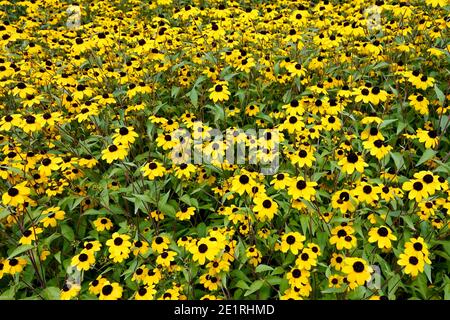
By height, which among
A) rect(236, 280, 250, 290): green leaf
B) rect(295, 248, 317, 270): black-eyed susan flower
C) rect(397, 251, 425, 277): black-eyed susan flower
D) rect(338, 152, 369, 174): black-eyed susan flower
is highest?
rect(338, 152, 369, 174): black-eyed susan flower

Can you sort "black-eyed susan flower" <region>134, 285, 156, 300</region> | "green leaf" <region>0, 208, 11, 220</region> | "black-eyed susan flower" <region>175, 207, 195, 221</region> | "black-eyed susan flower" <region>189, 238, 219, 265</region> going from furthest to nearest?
"black-eyed susan flower" <region>175, 207, 195, 221</region>
"green leaf" <region>0, 208, 11, 220</region>
"black-eyed susan flower" <region>189, 238, 219, 265</region>
"black-eyed susan flower" <region>134, 285, 156, 300</region>

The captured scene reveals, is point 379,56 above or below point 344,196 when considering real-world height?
above

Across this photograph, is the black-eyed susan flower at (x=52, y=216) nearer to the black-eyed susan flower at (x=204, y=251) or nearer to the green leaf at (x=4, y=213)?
the green leaf at (x=4, y=213)

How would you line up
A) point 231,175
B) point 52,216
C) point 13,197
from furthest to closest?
point 231,175
point 52,216
point 13,197

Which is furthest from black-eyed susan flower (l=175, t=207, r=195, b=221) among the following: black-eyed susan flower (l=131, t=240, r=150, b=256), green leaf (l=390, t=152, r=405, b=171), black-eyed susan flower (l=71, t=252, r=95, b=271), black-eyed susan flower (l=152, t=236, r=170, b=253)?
green leaf (l=390, t=152, r=405, b=171)

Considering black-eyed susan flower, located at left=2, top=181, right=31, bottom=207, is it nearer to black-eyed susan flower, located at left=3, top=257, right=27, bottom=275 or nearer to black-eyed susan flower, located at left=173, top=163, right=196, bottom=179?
black-eyed susan flower, located at left=3, top=257, right=27, bottom=275

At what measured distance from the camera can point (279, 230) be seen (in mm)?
3990

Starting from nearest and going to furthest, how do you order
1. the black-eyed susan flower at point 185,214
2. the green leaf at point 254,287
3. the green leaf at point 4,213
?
the green leaf at point 254,287 < the green leaf at point 4,213 < the black-eyed susan flower at point 185,214

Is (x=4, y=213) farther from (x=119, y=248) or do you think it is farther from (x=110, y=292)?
(x=110, y=292)

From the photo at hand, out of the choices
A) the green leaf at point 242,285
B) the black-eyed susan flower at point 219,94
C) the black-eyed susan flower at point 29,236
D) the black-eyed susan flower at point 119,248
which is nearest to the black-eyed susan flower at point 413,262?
the green leaf at point 242,285

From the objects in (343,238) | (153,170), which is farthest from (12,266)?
(343,238)
